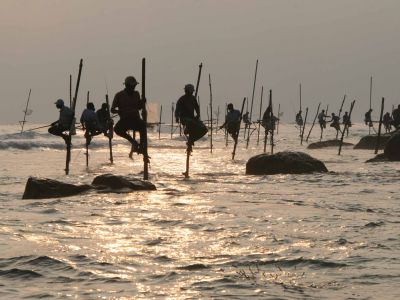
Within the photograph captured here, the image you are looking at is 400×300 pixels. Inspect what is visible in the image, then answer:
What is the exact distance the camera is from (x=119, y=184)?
39.6 ft

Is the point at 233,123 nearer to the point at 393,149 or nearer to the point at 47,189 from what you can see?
the point at 393,149

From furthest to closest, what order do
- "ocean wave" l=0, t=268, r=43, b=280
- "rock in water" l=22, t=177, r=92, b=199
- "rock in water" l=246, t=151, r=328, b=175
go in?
1. "rock in water" l=246, t=151, r=328, b=175
2. "rock in water" l=22, t=177, r=92, b=199
3. "ocean wave" l=0, t=268, r=43, b=280

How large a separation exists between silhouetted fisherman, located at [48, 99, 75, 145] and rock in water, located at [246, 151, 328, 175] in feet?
16.2

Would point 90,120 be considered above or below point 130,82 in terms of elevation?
below

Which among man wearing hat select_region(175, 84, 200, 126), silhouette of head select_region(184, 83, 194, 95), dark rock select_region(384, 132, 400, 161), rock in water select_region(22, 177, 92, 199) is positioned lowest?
rock in water select_region(22, 177, 92, 199)

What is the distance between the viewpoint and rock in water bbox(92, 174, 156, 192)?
11.9 metres

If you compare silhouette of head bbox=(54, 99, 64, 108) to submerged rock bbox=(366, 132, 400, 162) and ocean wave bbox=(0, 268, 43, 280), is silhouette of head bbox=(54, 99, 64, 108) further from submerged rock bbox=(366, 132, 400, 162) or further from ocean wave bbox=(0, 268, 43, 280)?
ocean wave bbox=(0, 268, 43, 280)

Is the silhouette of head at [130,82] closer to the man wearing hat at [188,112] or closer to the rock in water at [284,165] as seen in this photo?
the man wearing hat at [188,112]

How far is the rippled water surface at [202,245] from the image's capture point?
205 inches

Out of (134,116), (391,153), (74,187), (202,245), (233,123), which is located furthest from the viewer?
(233,123)

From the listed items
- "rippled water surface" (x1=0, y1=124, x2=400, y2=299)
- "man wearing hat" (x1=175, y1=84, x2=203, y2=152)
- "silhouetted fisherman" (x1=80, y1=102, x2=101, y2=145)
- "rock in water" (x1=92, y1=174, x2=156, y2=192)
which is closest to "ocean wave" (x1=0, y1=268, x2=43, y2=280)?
"rippled water surface" (x1=0, y1=124, x2=400, y2=299)

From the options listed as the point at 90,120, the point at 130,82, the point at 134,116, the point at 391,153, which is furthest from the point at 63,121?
the point at 391,153

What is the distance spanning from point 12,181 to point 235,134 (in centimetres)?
1180

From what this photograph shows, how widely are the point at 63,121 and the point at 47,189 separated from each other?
26.7 ft
